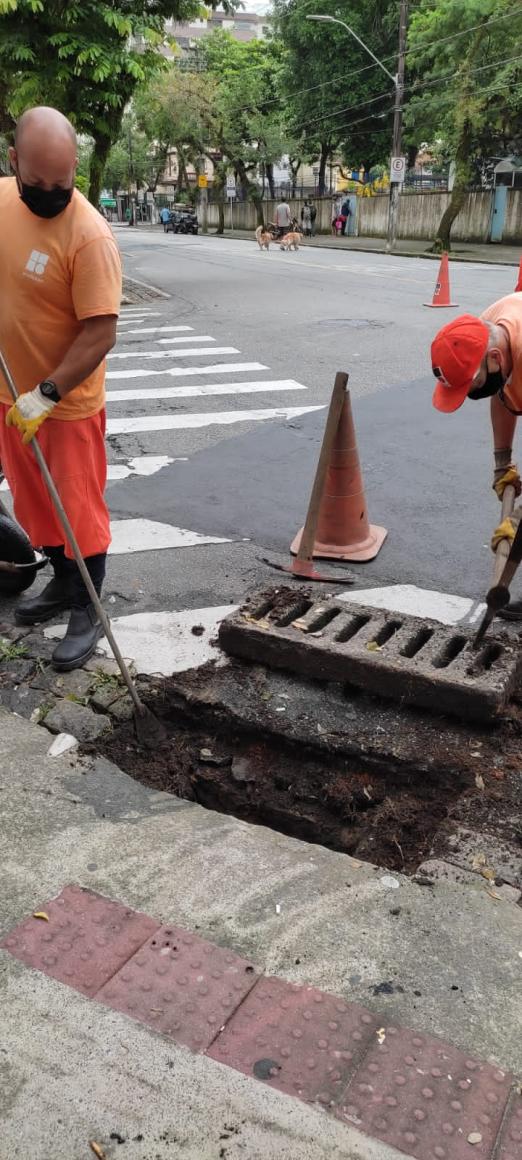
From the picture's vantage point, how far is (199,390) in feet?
29.1

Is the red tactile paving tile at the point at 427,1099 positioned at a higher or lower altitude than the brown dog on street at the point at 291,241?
lower

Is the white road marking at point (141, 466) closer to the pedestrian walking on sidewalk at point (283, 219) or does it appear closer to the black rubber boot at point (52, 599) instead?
the black rubber boot at point (52, 599)

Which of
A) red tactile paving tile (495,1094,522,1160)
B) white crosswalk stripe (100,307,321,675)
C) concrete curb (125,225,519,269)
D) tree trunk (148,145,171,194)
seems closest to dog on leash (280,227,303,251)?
concrete curb (125,225,519,269)

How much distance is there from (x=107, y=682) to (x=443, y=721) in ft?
4.37

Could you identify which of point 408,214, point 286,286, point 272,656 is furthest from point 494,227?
point 272,656

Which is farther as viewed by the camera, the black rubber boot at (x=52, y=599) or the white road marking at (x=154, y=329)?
A: the white road marking at (x=154, y=329)

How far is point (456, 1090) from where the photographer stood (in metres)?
1.85

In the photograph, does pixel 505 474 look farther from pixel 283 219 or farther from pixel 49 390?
pixel 283 219

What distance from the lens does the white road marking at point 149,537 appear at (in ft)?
16.4

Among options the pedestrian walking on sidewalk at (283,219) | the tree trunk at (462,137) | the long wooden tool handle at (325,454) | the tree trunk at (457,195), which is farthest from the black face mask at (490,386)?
the pedestrian walking on sidewalk at (283,219)

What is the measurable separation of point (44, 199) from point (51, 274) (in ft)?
0.82

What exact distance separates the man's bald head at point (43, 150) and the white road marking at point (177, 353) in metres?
7.73

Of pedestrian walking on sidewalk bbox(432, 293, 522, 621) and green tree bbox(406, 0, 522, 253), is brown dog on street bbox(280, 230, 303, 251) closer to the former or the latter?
green tree bbox(406, 0, 522, 253)

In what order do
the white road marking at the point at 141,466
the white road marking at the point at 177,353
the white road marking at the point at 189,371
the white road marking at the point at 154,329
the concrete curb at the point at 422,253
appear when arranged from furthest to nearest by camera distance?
the concrete curb at the point at 422,253 → the white road marking at the point at 154,329 → the white road marking at the point at 177,353 → the white road marking at the point at 189,371 → the white road marking at the point at 141,466
